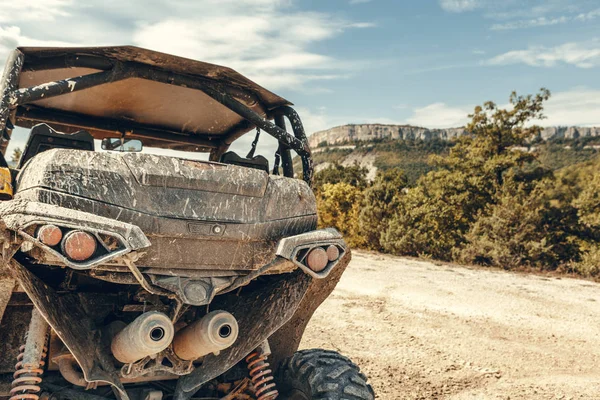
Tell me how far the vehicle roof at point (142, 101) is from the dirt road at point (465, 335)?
9.61 feet

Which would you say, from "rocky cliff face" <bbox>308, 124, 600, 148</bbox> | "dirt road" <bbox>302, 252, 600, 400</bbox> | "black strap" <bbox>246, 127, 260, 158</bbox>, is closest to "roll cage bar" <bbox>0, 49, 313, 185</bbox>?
"black strap" <bbox>246, 127, 260, 158</bbox>

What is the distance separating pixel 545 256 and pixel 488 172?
12.8ft

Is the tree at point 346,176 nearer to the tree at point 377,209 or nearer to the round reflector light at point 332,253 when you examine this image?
the tree at point 377,209

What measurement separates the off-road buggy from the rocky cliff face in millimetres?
81327

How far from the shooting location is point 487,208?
1852cm

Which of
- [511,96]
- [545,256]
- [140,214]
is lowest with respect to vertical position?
[545,256]

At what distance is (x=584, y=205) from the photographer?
16938 mm

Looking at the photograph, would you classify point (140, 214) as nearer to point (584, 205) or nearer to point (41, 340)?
point (41, 340)

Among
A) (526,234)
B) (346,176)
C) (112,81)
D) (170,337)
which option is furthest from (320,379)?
(346,176)

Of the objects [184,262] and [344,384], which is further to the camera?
[344,384]

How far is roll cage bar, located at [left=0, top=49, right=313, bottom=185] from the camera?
10.4 feet

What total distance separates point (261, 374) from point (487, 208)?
642 inches

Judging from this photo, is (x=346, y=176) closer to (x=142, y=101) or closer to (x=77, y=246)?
(x=142, y=101)

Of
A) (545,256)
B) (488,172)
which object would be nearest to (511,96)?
(488,172)
